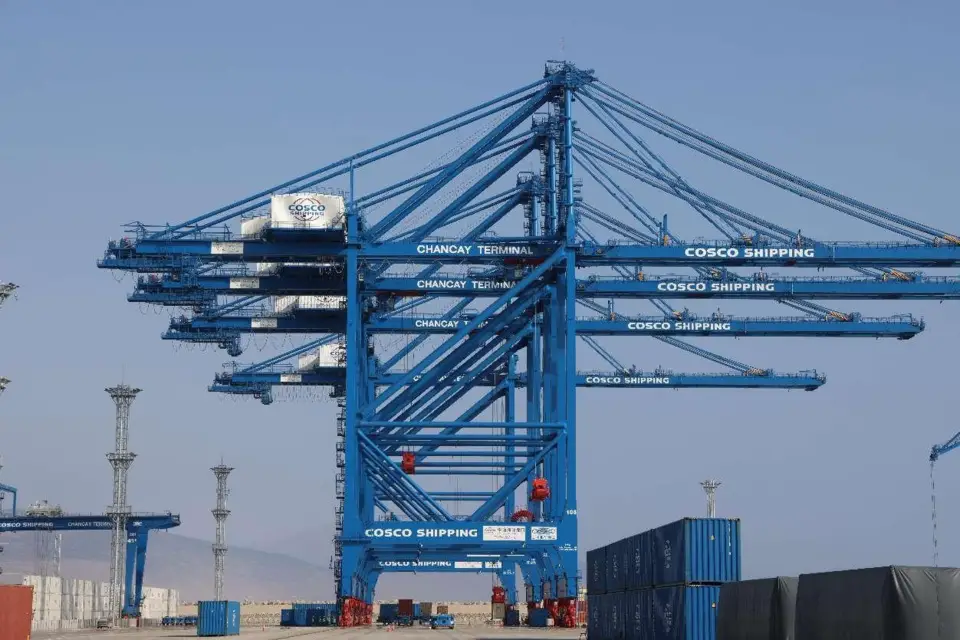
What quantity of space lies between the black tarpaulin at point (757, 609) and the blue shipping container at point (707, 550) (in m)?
0.89

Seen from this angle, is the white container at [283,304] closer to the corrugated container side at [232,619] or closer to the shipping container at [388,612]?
the corrugated container side at [232,619]

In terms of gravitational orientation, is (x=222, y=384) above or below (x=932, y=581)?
above

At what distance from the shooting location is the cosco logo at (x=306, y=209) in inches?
2202

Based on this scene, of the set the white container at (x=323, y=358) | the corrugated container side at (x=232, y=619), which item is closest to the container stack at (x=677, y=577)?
the corrugated container side at (x=232, y=619)

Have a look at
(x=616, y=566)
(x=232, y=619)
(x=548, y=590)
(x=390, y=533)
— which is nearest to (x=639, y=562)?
(x=616, y=566)

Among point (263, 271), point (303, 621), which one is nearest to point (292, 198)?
point (263, 271)

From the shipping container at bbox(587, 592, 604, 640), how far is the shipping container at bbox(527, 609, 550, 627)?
1600 cm

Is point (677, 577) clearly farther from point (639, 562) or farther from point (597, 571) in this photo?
point (597, 571)

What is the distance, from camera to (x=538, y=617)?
6375 centimetres

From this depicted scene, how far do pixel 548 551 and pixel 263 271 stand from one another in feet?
52.1

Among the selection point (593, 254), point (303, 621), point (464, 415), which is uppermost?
point (593, 254)

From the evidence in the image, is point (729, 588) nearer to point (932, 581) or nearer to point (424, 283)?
point (932, 581)

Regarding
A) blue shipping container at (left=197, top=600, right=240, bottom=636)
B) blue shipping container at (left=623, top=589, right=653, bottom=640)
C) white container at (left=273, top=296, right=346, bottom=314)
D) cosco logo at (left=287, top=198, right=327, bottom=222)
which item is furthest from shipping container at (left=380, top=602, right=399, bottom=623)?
blue shipping container at (left=623, top=589, right=653, bottom=640)

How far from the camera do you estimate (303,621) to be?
93812mm
